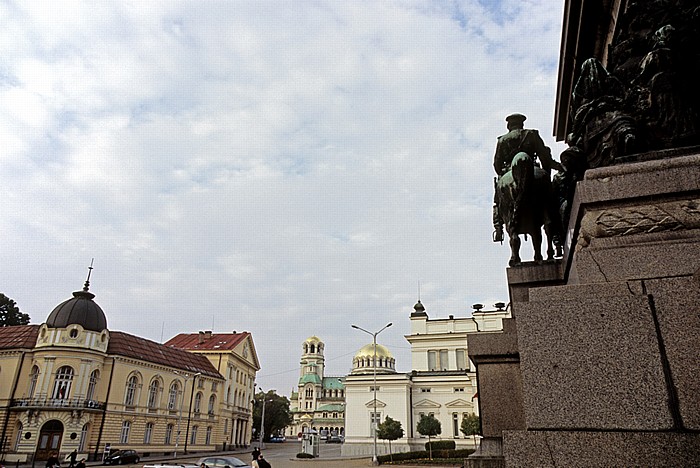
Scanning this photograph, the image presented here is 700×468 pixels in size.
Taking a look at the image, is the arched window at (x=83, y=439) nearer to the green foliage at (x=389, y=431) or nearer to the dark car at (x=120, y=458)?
the dark car at (x=120, y=458)

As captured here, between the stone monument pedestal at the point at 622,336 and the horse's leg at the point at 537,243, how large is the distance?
2.46m

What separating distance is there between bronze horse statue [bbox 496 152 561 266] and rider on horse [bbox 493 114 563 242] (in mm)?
180

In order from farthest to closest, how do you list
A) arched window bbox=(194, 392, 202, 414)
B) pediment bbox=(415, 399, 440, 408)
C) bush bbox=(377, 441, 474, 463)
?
arched window bbox=(194, 392, 202, 414) < pediment bbox=(415, 399, 440, 408) < bush bbox=(377, 441, 474, 463)

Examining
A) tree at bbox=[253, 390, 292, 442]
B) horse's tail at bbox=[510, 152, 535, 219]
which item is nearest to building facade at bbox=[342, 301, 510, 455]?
tree at bbox=[253, 390, 292, 442]

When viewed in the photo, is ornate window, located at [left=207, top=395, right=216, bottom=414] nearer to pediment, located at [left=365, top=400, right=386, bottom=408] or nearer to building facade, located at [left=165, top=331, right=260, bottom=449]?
building facade, located at [left=165, top=331, right=260, bottom=449]

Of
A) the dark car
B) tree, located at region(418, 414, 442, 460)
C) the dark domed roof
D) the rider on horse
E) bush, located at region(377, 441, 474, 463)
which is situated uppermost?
the dark domed roof

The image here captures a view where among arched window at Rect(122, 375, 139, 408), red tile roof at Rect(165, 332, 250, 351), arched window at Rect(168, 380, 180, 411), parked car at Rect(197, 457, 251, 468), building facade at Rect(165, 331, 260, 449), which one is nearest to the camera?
parked car at Rect(197, 457, 251, 468)

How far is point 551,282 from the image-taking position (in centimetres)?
600

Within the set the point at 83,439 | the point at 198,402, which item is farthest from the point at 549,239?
the point at 198,402

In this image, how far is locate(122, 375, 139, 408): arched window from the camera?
42.7 m

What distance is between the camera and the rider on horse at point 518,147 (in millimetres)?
6660

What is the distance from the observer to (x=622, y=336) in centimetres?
340

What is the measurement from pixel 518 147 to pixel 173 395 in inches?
1971

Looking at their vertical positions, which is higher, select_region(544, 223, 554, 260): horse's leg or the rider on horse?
the rider on horse
